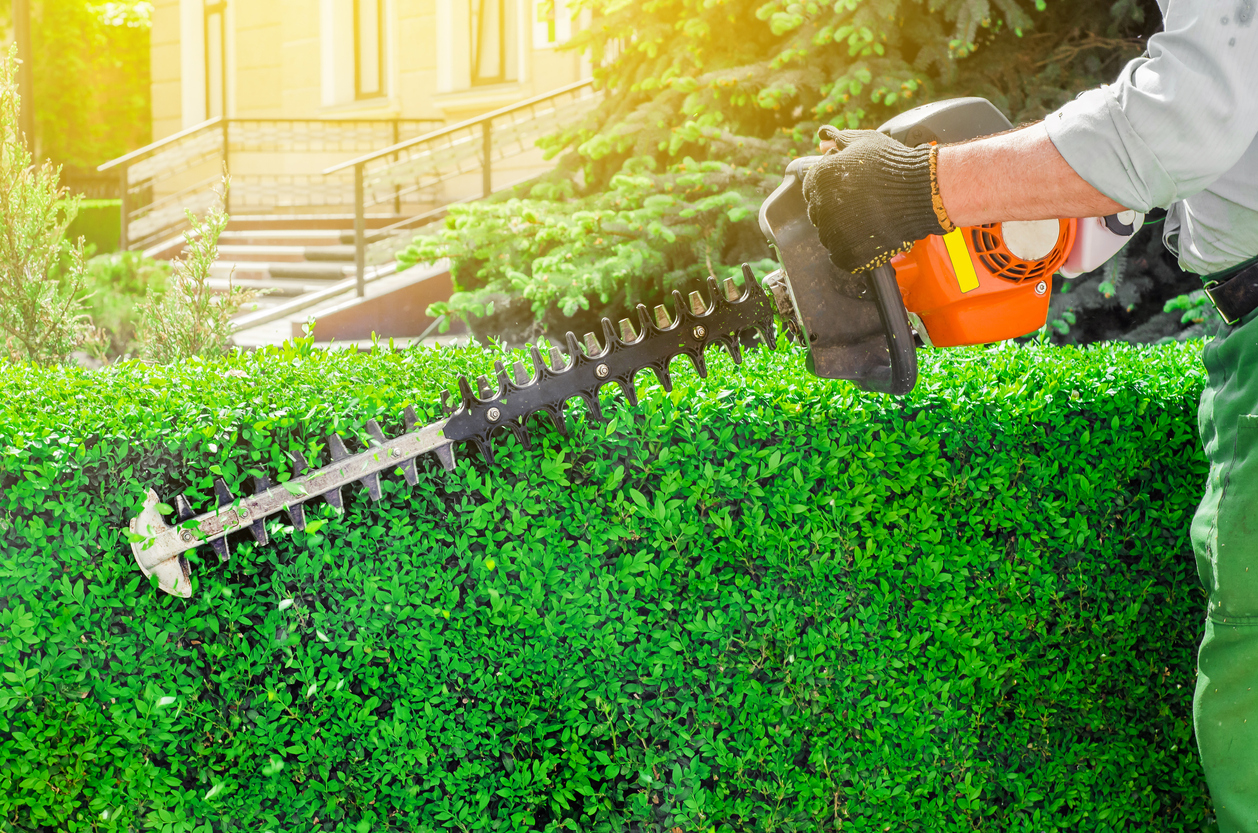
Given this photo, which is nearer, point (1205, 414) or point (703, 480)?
point (1205, 414)

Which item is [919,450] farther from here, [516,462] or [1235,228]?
[516,462]

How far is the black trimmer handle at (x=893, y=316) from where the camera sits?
5.91ft

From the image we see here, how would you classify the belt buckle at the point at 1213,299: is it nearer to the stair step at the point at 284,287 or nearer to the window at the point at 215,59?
the stair step at the point at 284,287

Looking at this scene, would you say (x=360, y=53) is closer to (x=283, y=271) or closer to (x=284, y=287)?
(x=283, y=271)

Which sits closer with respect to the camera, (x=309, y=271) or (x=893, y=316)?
(x=893, y=316)

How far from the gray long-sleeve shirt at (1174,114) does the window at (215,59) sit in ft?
54.1

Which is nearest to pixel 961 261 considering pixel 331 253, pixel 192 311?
pixel 192 311

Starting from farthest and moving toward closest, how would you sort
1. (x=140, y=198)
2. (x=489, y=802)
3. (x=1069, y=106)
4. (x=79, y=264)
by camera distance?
(x=140, y=198)
(x=79, y=264)
(x=489, y=802)
(x=1069, y=106)

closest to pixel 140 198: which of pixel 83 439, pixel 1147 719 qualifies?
pixel 83 439

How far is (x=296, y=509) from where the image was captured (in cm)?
186

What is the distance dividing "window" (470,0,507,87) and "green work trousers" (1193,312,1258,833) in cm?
1252

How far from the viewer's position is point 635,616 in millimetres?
2070

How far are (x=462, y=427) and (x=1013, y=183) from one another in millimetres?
1119

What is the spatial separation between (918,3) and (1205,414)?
11.6ft
